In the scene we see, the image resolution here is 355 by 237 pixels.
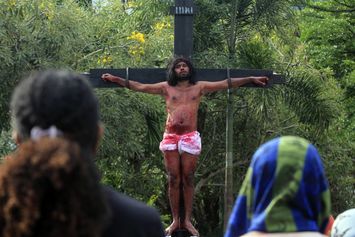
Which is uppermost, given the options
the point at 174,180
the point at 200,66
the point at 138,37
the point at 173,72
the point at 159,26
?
the point at 159,26

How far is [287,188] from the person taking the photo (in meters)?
2.57

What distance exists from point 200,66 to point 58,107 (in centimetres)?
1165

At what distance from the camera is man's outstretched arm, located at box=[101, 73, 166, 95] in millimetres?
8629

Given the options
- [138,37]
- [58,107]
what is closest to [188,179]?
[138,37]

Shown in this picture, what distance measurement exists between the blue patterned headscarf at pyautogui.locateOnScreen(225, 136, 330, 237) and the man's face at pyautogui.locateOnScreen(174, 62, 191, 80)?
569 centimetres

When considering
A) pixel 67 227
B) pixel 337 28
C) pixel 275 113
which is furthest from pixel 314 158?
pixel 337 28

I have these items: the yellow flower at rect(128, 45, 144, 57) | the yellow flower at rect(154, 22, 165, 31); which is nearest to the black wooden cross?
the yellow flower at rect(128, 45, 144, 57)

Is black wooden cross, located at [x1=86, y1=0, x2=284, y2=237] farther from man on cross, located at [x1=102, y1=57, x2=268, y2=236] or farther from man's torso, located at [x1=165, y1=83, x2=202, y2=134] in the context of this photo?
man's torso, located at [x1=165, y1=83, x2=202, y2=134]

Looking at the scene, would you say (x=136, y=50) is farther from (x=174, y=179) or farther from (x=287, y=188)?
(x=287, y=188)

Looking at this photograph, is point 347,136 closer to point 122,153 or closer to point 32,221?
point 122,153

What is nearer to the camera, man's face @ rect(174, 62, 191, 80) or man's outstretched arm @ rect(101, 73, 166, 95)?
man's face @ rect(174, 62, 191, 80)

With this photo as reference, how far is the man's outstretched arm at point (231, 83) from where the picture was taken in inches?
340

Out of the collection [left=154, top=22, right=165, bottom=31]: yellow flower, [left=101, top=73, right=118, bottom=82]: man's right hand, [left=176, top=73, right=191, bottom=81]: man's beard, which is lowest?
[left=101, top=73, right=118, bottom=82]: man's right hand

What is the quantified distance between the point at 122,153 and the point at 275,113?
322 cm
